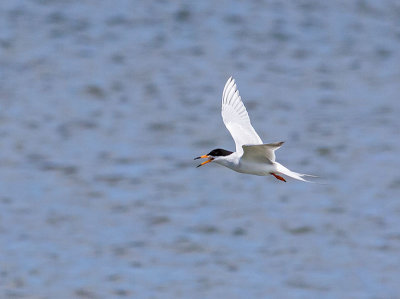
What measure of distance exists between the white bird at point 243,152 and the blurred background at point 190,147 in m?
4.25

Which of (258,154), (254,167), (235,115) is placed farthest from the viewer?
(235,115)

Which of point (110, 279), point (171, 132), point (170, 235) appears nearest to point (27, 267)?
point (110, 279)

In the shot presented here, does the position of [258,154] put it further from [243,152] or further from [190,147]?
[190,147]

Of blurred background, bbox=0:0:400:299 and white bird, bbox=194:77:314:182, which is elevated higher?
blurred background, bbox=0:0:400:299

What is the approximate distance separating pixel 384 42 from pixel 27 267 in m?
10.8

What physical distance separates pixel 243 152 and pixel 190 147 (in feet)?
28.8

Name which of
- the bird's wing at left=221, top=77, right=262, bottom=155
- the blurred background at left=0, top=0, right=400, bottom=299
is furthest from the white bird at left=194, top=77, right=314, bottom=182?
the blurred background at left=0, top=0, right=400, bottom=299

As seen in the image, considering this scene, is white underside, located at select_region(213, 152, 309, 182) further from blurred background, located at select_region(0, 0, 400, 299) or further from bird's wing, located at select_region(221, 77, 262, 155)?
blurred background, located at select_region(0, 0, 400, 299)

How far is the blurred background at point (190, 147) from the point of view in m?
13.6

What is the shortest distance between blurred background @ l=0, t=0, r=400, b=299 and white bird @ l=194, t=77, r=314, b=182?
425 centimetres

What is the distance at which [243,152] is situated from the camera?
799cm

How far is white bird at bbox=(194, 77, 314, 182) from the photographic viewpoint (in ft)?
25.7

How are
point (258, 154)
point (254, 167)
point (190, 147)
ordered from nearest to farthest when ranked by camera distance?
point (258, 154) → point (254, 167) → point (190, 147)

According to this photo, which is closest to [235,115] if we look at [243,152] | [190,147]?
[243,152]
